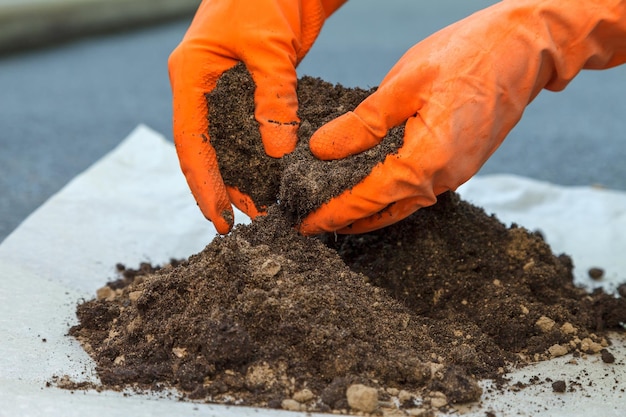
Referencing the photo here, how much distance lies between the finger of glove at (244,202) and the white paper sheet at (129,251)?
0.41 m

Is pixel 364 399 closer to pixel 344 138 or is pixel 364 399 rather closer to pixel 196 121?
pixel 344 138

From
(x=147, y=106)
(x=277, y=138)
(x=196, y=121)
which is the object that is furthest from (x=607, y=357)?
(x=147, y=106)

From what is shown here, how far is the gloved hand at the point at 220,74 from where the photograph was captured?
1.52 m

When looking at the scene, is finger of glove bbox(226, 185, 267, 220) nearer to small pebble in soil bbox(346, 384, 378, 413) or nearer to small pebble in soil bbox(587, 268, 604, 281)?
small pebble in soil bbox(346, 384, 378, 413)

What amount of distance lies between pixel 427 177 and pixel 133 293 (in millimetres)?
611

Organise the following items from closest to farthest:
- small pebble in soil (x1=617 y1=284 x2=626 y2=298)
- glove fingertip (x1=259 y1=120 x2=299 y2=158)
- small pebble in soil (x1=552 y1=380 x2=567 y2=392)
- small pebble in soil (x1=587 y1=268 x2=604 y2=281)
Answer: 1. small pebble in soil (x1=552 y1=380 x2=567 y2=392)
2. glove fingertip (x1=259 y1=120 x2=299 y2=158)
3. small pebble in soil (x1=617 y1=284 x2=626 y2=298)
4. small pebble in soil (x1=587 y1=268 x2=604 y2=281)

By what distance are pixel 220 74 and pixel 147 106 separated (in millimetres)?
1826

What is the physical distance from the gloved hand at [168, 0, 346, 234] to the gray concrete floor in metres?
0.80

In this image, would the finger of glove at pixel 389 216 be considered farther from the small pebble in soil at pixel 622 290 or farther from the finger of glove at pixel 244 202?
the small pebble in soil at pixel 622 290

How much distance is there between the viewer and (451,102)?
136cm

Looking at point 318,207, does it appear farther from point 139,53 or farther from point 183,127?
point 139,53

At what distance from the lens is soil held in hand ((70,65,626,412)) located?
118 centimetres

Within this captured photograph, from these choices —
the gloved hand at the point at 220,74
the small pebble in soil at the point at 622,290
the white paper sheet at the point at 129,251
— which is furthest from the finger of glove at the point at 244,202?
the small pebble in soil at the point at 622,290

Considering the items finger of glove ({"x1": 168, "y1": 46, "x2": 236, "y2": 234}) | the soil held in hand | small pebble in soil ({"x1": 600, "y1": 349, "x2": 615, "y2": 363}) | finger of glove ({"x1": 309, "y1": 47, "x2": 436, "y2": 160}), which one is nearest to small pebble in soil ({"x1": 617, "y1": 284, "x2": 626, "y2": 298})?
the soil held in hand
